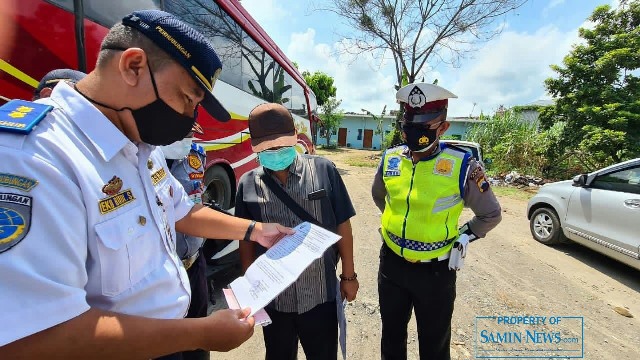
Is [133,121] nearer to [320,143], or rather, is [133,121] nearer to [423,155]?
[423,155]

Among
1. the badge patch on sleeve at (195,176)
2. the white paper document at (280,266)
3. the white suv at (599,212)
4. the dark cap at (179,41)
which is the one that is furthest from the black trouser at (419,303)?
the white suv at (599,212)

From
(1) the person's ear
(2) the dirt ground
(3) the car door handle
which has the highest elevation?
(1) the person's ear

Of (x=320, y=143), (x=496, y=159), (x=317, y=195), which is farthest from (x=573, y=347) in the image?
(x=320, y=143)

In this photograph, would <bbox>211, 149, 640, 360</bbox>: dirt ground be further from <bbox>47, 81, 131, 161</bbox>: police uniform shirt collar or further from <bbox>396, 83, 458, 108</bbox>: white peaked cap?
<bbox>47, 81, 131, 161</bbox>: police uniform shirt collar

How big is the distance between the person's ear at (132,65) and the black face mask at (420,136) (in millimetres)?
1571

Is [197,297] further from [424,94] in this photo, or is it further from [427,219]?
[424,94]

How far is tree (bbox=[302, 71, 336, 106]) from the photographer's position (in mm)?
26391

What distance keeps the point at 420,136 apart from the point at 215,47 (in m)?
2.80

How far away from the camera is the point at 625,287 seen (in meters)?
3.86

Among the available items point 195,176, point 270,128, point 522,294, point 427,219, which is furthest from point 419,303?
point 522,294

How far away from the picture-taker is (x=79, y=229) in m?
0.70

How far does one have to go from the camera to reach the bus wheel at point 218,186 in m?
3.82

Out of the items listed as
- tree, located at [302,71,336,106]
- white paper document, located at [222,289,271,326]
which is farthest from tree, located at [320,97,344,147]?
white paper document, located at [222,289,271,326]

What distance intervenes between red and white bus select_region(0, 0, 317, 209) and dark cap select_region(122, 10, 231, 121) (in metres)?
1.53
